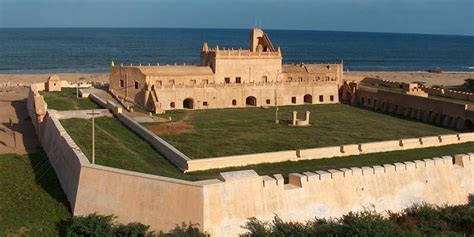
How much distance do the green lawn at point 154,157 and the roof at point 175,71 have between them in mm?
12360

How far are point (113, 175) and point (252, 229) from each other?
5066 mm

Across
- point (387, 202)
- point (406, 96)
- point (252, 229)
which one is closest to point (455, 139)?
point (387, 202)

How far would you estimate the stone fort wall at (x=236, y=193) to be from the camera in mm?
17328

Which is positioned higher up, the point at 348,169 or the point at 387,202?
the point at 348,169

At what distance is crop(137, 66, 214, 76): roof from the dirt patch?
9681 mm

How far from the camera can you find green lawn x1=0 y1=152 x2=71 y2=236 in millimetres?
17844

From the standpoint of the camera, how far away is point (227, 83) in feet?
134

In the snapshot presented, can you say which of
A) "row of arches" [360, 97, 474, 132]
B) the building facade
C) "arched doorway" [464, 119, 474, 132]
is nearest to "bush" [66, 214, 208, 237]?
the building facade

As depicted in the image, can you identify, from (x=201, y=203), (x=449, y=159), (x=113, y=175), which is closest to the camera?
(x=201, y=203)

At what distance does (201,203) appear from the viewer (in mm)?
17031

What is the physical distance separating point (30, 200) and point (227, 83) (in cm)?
2282

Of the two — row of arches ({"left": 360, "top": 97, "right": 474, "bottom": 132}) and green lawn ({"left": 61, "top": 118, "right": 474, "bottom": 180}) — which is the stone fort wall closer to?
green lawn ({"left": 61, "top": 118, "right": 474, "bottom": 180})

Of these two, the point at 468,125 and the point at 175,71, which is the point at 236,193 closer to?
the point at 468,125

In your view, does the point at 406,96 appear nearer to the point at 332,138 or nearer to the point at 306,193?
the point at 332,138
